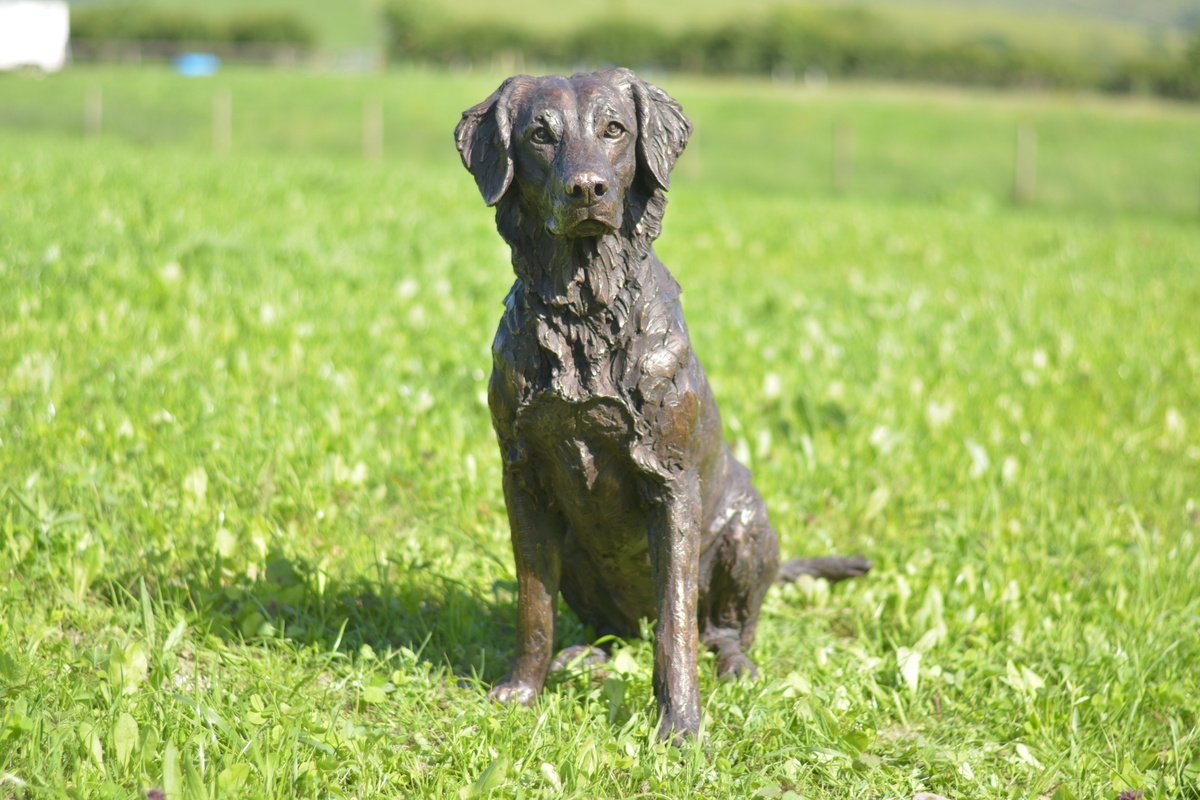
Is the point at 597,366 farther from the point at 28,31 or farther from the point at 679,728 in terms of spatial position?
the point at 28,31

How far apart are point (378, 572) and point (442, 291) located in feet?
14.1

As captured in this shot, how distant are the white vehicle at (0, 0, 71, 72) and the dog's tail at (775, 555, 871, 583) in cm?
3649

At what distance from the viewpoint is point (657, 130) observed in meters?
3.15

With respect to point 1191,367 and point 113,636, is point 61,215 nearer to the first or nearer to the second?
point 113,636

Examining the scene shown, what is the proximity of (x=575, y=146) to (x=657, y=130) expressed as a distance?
29cm

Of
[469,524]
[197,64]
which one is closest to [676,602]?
[469,524]

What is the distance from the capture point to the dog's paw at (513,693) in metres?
3.60

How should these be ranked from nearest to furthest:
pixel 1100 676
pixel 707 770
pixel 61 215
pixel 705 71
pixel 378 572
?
pixel 707 770 < pixel 1100 676 < pixel 378 572 < pixel 61 215 < pixel 705 71

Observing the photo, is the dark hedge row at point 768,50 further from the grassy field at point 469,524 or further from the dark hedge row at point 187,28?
the grassy field at point 469,524

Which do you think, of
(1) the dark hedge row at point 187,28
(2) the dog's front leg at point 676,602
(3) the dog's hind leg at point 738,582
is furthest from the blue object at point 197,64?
(2) the dog's front leg at point 676,602

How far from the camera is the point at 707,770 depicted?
3254 millimetres

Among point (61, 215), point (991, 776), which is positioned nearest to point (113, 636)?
point (991, 776)

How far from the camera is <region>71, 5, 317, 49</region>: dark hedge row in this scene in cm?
7050

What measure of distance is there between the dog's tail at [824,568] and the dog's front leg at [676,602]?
3.87 ft
